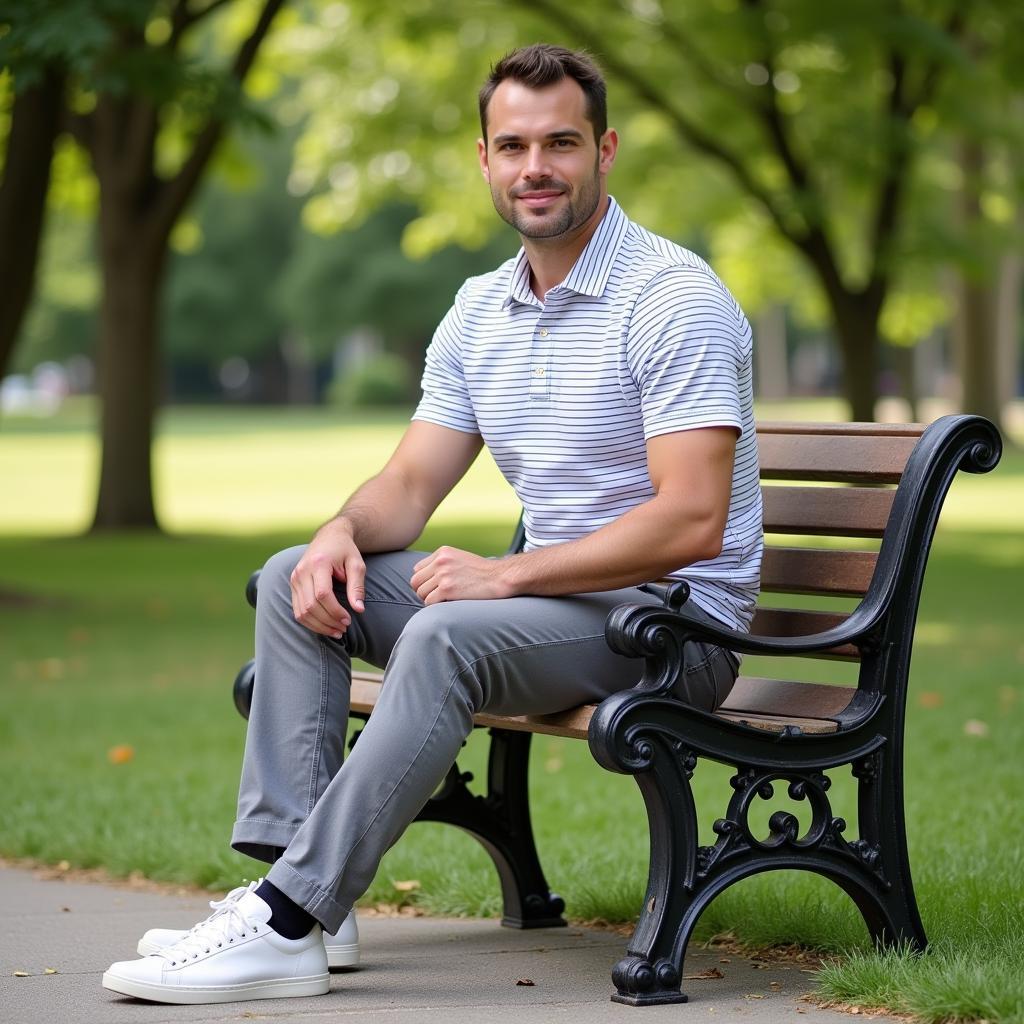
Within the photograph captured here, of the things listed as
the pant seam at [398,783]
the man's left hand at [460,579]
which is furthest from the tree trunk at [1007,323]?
the pant seam at [398,783]

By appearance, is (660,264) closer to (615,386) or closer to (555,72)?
(615,386)

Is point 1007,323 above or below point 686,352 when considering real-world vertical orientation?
above

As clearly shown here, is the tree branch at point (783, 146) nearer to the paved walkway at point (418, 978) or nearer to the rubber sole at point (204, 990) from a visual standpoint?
the paved walkway at point (418, 978)

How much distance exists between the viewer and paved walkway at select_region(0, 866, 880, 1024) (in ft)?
11.7

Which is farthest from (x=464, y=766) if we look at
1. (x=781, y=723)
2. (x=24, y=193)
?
(x=24, y=193)

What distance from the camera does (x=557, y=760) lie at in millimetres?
7348

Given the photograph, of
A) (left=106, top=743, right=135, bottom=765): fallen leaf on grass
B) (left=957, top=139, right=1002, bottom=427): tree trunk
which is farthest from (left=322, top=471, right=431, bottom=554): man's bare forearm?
(left=957, top=139, right=1002, bottom=427): tree trunk

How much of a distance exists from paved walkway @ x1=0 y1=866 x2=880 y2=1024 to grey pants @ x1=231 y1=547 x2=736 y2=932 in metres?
0.29

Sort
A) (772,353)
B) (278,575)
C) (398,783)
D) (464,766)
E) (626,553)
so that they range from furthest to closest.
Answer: (772,353) → (464,766) → (278,575) → (626,553) → (398,783)

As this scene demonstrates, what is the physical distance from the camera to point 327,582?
151 inches

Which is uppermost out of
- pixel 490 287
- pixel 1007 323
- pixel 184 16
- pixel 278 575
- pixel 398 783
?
pixel 184 16

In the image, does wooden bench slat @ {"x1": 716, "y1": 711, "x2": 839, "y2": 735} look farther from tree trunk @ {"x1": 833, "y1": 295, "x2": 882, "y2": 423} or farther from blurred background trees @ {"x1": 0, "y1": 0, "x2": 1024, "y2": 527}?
tree trunk @ {"x1": 833, "y1": 295, "x2": 882, "y2": 423}

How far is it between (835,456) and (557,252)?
79 centimetres

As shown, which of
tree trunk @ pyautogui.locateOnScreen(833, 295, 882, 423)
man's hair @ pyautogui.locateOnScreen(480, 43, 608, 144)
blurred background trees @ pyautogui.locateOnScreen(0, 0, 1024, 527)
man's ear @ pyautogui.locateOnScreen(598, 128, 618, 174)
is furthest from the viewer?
tree trunk @ pyautogui.locateOnScreen(833, 295, 882, 423)
